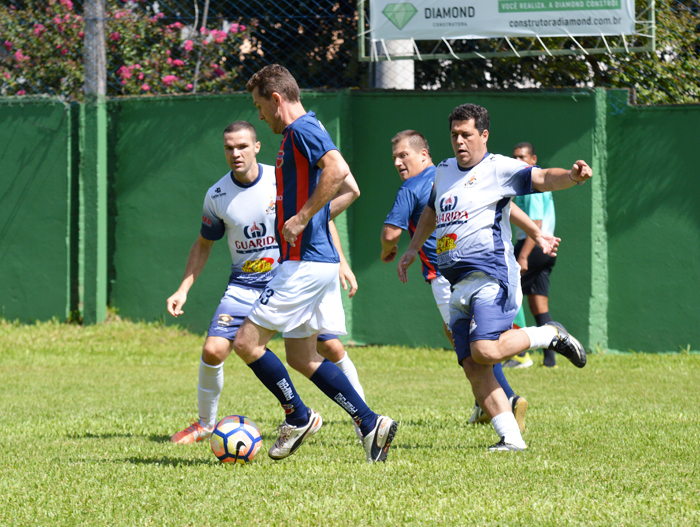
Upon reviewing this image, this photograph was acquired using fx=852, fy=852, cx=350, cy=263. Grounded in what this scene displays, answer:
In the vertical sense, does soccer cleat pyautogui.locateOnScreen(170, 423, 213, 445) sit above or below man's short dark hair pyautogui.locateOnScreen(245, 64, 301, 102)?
below

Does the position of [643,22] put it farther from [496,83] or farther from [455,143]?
[455,143]

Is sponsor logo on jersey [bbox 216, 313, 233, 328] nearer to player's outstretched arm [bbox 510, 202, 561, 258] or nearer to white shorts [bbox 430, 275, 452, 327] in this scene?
white shorts [bbox 430, 275, 452, 327]

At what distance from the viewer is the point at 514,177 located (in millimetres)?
4855

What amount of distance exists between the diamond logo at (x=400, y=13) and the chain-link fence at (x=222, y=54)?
60 cm

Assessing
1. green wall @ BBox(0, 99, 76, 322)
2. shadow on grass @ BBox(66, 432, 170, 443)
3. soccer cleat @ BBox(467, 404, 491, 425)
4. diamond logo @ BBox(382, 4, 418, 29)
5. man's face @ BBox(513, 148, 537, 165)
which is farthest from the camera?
green wall @ BBox(0, 99, 76, 322)

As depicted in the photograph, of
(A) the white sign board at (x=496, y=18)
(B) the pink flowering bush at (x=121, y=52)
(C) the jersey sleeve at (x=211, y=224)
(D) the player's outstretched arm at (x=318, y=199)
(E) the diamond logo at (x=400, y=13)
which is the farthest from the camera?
(B) the pink flowering bush at (x=121, y=52)

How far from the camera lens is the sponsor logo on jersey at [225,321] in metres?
5.39

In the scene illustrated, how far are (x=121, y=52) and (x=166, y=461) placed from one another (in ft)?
24.6

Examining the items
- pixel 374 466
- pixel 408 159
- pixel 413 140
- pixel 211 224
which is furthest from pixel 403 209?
pixel 374 466

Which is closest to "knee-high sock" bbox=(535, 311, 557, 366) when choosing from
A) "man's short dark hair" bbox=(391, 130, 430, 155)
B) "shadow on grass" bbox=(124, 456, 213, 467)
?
"man's short dark hair" bbox=(391, 130, 430, 155)

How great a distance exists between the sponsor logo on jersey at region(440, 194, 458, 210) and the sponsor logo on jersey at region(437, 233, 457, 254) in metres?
0.16

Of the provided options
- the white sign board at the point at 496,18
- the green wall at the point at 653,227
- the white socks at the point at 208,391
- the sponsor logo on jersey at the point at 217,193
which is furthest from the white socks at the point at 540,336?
the white sign board at the point at 496,18

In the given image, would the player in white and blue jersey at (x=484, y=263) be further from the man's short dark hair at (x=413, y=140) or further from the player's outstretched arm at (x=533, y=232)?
the man's short dark hair at (x=413, y=140)

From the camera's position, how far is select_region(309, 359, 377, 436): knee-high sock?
448 cm
